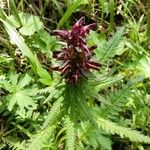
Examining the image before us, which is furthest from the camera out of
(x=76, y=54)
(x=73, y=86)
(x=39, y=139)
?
(x=39, y=139)

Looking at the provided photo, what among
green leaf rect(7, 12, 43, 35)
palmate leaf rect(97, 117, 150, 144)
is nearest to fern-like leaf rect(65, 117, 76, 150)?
palmate leaf rect(97, 117, 150, 144)

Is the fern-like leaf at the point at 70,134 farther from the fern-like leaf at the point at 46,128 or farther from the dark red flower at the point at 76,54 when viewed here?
the dark red flower at the point at 76,54

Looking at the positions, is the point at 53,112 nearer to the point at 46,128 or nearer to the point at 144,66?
the point at 46,128

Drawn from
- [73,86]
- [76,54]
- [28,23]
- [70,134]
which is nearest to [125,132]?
[70,134]

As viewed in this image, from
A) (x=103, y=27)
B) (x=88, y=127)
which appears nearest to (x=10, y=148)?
(x=88, y=127)

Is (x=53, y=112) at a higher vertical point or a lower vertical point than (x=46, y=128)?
higher

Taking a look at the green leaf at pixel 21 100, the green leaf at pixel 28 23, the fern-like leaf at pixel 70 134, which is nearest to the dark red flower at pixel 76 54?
the fern-like leaf at pixel 70 134

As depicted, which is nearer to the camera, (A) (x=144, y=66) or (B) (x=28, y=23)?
(A) (x=144, y=66)
